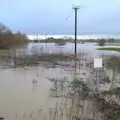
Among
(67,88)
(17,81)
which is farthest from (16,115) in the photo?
(17,81)

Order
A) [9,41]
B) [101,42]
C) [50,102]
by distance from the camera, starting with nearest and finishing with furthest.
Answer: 1. [50,102]
2. [9,41]
3. [101,42]

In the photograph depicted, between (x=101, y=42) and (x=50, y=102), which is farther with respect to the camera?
(x=101, y=42)

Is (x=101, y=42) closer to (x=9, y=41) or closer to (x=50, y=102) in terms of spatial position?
(x=9, y=41)

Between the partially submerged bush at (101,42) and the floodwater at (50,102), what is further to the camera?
the partially submerged bush at (101,42)

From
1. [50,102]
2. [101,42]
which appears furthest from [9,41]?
[50,102]

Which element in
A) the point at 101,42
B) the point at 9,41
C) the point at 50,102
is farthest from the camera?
the point at 101,42

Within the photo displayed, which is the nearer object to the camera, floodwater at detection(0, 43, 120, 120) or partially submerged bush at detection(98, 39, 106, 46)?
floodwater at detection(0, 43, 120, 120)

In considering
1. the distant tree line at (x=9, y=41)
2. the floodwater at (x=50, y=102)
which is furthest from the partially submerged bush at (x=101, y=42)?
the floodwater at (x=50, y=102)

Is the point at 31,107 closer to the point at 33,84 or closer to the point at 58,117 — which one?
the point at 58,117

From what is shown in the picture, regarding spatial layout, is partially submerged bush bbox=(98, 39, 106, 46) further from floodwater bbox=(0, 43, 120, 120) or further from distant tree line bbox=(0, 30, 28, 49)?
floodwater bbox=(0, 43, 120, 120)

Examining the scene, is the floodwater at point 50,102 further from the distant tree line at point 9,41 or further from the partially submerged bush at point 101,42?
the partially submerged bush at point 101,42

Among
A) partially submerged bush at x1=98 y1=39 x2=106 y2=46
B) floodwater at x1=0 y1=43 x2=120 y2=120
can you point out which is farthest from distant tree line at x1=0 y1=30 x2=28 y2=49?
floodwater at x1=0 y1=43 x2=120 y2=120

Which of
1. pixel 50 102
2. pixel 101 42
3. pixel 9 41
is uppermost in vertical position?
pixel 9 41

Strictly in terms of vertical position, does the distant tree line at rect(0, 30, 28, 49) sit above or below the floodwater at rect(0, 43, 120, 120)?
above
